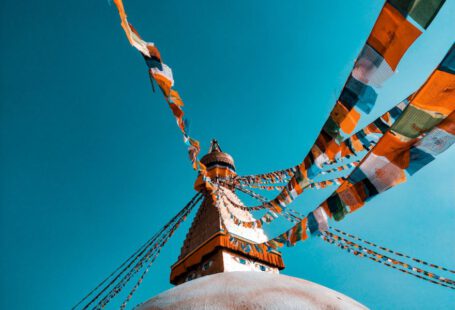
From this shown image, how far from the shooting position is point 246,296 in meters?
1.80

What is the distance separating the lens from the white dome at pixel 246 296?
1.72m

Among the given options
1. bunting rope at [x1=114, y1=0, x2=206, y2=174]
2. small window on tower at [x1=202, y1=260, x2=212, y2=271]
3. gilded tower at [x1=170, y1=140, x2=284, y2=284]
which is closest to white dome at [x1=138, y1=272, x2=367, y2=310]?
bunting rope at [x1=114, y1=0, x2=206, y2=174]

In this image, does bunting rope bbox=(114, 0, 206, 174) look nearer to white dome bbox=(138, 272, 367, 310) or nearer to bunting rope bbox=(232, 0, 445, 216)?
bunting rope bbox=(232, 0, 445, 216)

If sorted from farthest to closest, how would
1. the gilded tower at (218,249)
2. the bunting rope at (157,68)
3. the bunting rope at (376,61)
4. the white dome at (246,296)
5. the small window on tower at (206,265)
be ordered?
1. the small window on tower at (206,265)
2. the gilded tower at (218,249)
3. the bunting rope at (157,68)
4. the white dome at (246,296)
5. the bunting rope at (376,61)

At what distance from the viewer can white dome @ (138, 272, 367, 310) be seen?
67.7 inches

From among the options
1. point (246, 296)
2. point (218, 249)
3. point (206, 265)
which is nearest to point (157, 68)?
point (246, 296)

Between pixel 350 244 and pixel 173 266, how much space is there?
179 inches

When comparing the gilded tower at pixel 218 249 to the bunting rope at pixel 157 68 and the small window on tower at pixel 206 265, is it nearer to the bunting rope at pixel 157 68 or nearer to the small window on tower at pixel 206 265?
the small window on tower at pixel 206 265

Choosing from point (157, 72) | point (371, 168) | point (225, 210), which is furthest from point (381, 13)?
point (225, 210)

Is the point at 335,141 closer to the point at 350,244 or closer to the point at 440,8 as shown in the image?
the point at 440,8

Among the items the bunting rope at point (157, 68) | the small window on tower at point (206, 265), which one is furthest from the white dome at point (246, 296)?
the small window on tower at point (206, 265)

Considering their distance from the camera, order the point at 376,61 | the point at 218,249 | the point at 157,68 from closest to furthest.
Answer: the point at 376,61 < the point at 157,68 < the point at 218,249

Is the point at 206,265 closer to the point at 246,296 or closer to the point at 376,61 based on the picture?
the point at 246,296

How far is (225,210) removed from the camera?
23.4 ft
